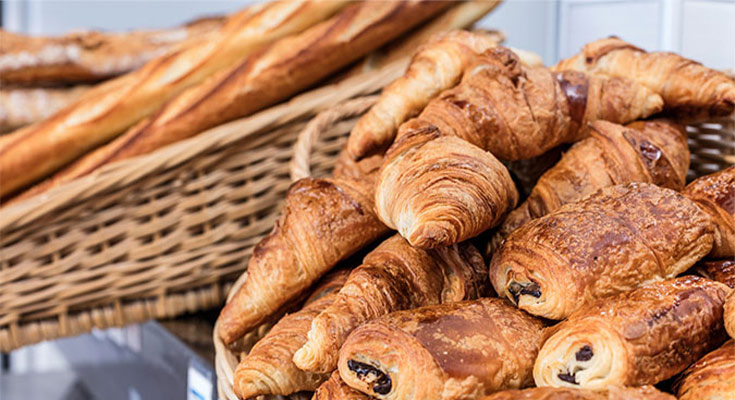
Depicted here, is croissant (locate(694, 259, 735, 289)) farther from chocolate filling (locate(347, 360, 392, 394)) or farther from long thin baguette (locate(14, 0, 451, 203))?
long thin baguette (locate(14, 0, 451, 203))

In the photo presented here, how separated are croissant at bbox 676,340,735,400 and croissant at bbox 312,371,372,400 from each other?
20 centimetres

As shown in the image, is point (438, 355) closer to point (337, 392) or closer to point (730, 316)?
point (337, 392)

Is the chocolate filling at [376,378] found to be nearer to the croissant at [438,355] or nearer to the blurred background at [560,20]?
the croissant at [438,355]

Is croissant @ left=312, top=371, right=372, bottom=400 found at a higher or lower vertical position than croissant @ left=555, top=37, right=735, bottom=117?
lower

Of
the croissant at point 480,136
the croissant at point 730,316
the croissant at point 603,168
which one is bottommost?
the croissant at point 730,316

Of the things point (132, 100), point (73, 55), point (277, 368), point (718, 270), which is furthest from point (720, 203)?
point (73, 55)

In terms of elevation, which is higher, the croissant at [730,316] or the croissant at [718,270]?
the croissant at [730,316]

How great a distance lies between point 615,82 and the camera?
724mm

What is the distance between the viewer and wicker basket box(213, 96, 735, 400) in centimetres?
69

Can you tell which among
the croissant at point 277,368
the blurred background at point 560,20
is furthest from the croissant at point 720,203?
the blurred background at point 560,20

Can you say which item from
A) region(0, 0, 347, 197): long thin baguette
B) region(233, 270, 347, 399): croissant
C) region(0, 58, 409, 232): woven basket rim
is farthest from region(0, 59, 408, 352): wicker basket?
region(233, 270, 347, 399): croissant

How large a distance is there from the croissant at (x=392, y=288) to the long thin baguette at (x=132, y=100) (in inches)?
26.1

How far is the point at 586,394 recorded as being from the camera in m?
0.41

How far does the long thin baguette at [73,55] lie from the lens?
4.49ft
